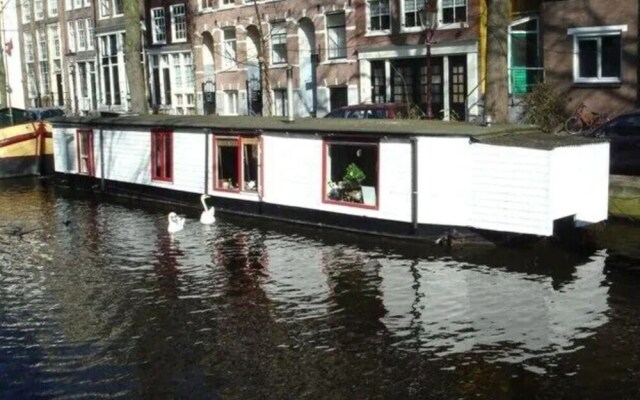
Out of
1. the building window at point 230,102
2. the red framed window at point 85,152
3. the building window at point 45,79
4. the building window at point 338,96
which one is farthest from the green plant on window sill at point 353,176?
the building window at point 45,79

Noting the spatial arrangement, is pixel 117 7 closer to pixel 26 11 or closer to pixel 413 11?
pixel 26 11

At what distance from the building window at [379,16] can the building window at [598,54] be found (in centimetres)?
742

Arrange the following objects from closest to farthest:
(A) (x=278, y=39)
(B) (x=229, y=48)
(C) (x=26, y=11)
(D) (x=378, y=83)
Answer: (D) (x=378, y=83)
(A) (x=278, y=39)
(B) (x=229, y=48)
(C) (x=26, y=11)

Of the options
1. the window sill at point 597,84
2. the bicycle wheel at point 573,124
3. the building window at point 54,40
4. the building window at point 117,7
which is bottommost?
the bicycle wheel at point 573,124

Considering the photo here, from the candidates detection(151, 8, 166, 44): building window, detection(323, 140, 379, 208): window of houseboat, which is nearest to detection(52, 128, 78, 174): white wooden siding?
detection(323, 140, 379, 208): window of houseboat

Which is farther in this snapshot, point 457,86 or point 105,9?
point 105,9

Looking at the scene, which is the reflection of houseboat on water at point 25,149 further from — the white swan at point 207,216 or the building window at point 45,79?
the building window at point 45,79

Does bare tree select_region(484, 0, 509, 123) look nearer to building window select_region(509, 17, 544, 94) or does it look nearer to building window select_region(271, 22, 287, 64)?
building window select_region(509, 17, 544, 94)

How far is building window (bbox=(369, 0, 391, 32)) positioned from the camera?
30.7 metres

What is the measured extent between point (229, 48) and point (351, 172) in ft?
77.6

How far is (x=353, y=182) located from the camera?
1662cm

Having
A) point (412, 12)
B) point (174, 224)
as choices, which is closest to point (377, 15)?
point (412, 12)

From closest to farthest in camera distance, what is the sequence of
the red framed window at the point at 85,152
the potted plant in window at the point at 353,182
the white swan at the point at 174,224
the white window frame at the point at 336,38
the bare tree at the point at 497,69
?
1. the potted plant in window at the point at 353,182
2. the white swan at the point at 174,224
3. the bare tree at the point at 497,69
4. the red framed window at the point at 85,152
5. the white window frame at the point at 336,38

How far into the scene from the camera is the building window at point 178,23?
4162 cm
